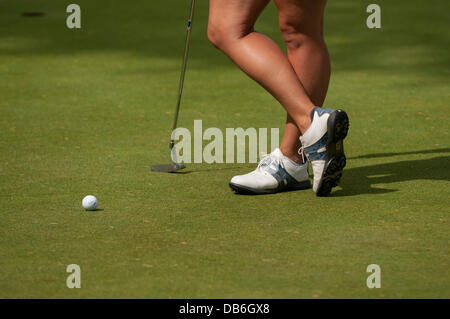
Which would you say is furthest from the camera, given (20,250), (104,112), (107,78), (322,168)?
(107,78)

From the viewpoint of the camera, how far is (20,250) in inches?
134

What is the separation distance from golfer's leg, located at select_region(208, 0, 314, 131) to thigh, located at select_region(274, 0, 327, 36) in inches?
4.8

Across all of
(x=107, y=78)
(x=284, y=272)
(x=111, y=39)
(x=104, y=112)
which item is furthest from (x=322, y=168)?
(x=111, y=39)

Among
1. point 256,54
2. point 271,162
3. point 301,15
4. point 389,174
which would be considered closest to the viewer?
point 256,54

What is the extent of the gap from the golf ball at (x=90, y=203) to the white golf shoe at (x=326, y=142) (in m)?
0.99

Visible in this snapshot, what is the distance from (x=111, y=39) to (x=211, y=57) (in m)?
1.41

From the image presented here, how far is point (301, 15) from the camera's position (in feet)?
13.9

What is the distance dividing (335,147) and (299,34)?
69cm

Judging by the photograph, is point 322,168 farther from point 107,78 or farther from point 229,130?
point 107,78

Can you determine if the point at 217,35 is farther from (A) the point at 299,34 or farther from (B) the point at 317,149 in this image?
(B) the point at 317,149

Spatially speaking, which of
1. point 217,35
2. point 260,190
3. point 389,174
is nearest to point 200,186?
point 260,190

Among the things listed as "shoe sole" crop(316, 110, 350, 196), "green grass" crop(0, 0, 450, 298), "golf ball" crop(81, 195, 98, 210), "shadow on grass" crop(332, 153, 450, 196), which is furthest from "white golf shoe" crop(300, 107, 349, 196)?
"golf ball" crop(81, 195, 98, 210)

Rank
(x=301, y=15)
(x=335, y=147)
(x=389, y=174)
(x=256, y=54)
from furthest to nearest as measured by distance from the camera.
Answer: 1. (x=389, y=174)
2. (x=301, y=15)
3. (x=256, y=54)
4. (x=335, y=147)
